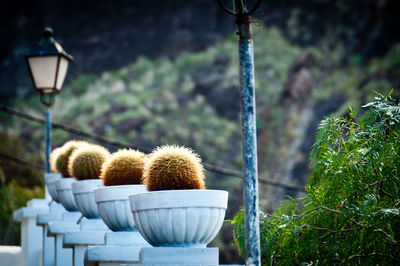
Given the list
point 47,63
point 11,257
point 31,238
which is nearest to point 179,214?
point 31,238

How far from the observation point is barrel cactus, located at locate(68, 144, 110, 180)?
4137 mm

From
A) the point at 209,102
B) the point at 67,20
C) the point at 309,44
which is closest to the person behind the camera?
the point at 209,102

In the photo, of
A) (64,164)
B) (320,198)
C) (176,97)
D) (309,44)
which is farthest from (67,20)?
(320,198)

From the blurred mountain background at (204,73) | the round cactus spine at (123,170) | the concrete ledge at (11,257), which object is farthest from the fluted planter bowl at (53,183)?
the blurred mountain background at (204,73)

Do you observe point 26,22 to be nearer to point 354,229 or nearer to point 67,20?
point 67,20

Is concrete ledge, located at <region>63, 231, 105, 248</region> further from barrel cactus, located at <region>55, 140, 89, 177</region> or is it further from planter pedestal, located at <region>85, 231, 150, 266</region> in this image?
barrel cactus, located at <region>55, 140, 89, 177</region>

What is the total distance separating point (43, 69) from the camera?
617 cm

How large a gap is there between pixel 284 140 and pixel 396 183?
1803 centimetres

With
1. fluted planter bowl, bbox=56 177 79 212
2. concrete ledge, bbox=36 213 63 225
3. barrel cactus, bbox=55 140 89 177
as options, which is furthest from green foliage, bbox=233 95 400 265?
barrel cactus, bbox=55 140 89 177

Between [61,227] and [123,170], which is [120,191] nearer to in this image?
[123,170]

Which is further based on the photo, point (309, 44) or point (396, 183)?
point (309, 44)

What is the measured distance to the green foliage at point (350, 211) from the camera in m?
2.77

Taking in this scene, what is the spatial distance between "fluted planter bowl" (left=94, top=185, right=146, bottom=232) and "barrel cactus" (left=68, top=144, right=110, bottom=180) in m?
0.98

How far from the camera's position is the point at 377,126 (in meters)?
2.91
